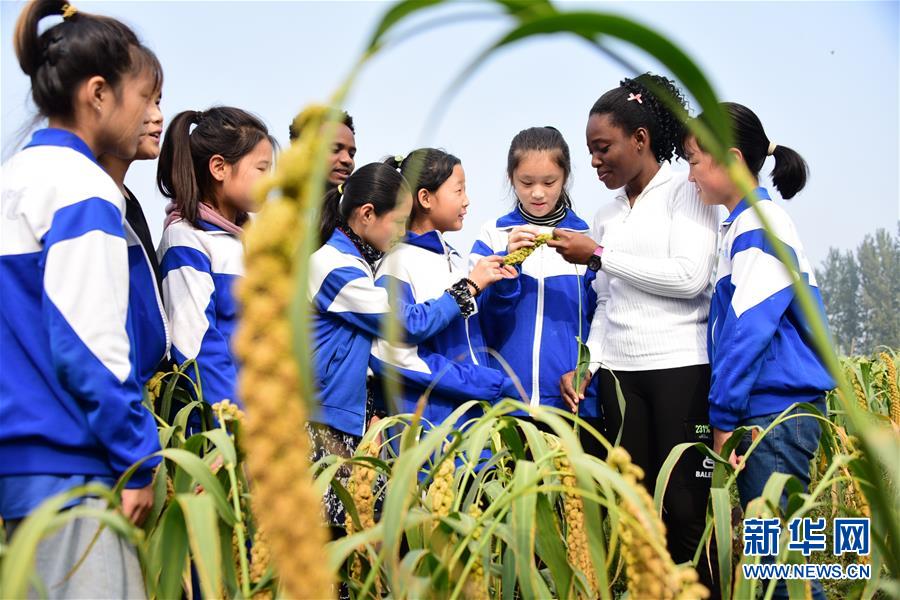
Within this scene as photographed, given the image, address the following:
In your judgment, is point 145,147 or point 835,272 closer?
point 145,147

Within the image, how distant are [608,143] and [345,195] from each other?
34.9 inches

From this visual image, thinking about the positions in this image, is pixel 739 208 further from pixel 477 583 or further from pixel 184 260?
pixel 477 583

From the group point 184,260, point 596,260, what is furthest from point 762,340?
point 184,260

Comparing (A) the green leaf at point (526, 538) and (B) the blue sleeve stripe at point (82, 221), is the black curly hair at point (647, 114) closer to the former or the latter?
(B) the blue sleeve stripe at point (82, 221)

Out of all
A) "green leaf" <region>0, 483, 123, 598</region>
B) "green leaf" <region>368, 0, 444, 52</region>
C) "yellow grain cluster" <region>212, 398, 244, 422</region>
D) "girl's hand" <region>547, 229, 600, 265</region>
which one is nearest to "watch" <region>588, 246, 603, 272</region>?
"girl's hand" <region>547, 229, 600, 265</region>

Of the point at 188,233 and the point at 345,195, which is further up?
the point at 345,195

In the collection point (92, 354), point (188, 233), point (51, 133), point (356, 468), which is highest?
point (51, 133)

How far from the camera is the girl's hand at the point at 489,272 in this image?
2.72 m

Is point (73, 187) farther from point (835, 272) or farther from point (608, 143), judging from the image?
point (835, 272)

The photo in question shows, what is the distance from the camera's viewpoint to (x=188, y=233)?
223cm

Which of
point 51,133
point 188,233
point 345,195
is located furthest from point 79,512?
point 345,195

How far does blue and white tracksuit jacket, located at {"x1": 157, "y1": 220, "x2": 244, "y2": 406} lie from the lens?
6.84 ft

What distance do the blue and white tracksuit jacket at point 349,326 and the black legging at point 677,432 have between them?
62cm

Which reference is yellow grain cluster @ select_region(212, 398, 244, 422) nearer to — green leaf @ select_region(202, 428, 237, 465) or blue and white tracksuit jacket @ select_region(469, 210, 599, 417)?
green leaf @ select_region(202, 428, 237, 465)
